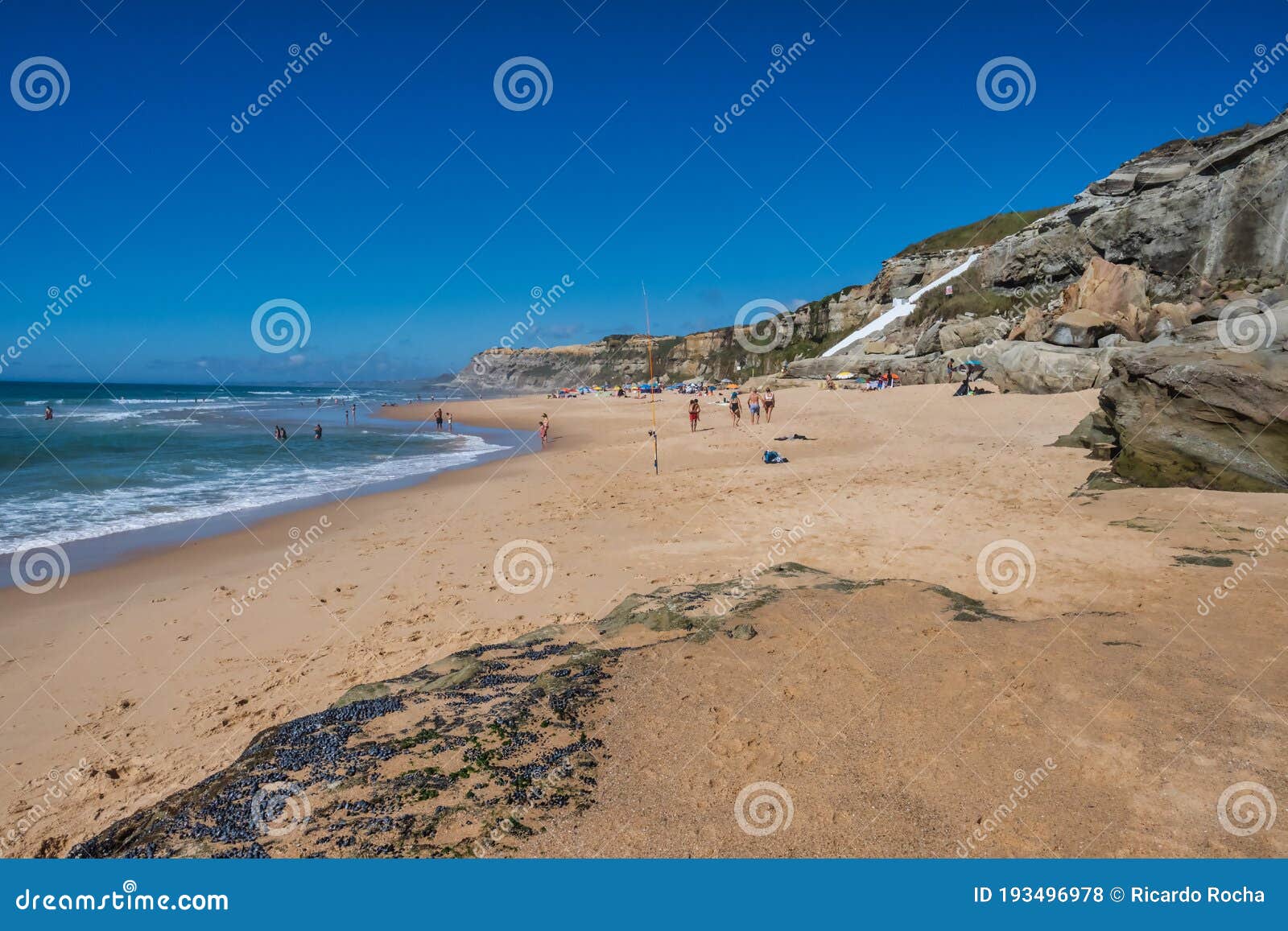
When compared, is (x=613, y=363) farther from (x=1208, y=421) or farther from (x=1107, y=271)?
(x=1208, y=421)

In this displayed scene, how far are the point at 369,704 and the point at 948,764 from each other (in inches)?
173

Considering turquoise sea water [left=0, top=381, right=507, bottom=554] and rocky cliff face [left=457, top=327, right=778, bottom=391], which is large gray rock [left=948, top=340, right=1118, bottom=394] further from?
rocky cliff face [left=457, top=327, right=778, bottom=391]

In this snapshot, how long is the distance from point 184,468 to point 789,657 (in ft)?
83.5

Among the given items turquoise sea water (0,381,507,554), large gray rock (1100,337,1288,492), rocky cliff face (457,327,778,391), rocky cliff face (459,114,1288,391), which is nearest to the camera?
large gray rock (1100,337,1288,492)

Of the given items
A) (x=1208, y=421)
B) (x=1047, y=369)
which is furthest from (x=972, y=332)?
(x=1208, y=421)

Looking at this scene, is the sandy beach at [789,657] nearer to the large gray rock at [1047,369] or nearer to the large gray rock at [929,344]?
the large gray rock at [1047,369]

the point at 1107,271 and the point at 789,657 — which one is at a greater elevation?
the point at 1107,271

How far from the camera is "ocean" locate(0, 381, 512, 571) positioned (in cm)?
1518

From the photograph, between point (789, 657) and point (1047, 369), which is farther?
point (1047, 369)

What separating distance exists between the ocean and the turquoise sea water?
0.05 metres

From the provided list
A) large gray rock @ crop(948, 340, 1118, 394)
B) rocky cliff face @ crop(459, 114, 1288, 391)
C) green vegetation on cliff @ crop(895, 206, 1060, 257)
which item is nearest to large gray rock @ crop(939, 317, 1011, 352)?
rocky cliff face @ crop(459, 114, 1288, 391)

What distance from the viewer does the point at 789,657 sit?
560 centimetres

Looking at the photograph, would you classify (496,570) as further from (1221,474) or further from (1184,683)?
(1221,474)

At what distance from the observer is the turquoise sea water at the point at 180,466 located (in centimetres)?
1563
